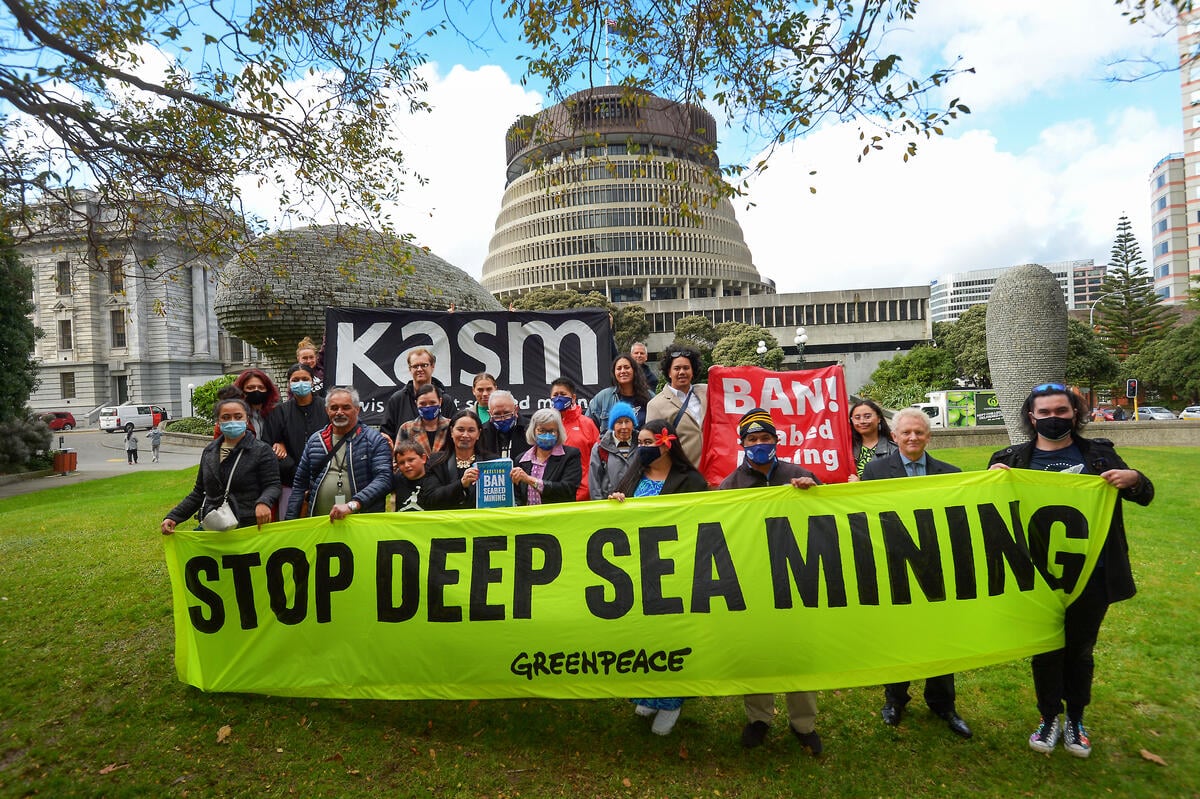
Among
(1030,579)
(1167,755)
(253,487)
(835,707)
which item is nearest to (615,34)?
(253,487)

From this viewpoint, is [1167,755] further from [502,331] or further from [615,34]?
[615,34]

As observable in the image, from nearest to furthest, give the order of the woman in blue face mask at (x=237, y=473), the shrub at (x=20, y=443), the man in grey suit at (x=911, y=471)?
the man in grey suit at (x=911, y=471) < the woman in blue face mask at (x=237, y=473) < the shrub at (x=20, y=443)

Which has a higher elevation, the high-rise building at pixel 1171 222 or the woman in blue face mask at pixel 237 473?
the high-rise building at pixel 1171 222

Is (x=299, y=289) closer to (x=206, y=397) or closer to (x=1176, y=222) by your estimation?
(x=206, y=397)

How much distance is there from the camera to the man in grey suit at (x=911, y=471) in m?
3.95

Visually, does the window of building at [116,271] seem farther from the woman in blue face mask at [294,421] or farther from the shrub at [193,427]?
the shrub at [193,427]

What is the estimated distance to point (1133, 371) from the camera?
45219mm

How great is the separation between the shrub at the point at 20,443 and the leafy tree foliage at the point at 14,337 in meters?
0.39

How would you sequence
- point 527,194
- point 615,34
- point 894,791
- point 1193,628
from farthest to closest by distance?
point 527,194 → point 615,34 → point 1193,628 → point 894,791

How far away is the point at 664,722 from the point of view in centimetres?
387

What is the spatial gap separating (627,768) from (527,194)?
9868cm

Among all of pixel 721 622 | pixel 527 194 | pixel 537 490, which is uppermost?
pixel 527 194

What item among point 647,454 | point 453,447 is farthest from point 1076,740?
point 453,447

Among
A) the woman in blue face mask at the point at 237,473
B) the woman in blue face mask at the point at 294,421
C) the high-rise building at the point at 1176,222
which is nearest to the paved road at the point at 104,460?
the woman in blue face mask at the point at 294,421
